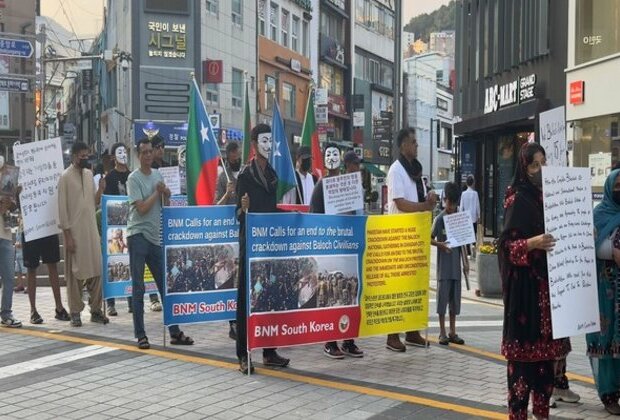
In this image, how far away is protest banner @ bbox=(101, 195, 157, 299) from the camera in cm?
896

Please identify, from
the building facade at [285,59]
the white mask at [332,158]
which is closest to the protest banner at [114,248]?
the white mask at [332,158]

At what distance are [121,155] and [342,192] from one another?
374 centimetres

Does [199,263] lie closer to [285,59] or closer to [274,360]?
[274,360]

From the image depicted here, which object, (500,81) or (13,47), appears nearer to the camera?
(13,47)

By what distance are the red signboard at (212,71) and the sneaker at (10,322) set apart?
24400mm

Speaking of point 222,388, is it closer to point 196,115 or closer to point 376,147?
point 196,115

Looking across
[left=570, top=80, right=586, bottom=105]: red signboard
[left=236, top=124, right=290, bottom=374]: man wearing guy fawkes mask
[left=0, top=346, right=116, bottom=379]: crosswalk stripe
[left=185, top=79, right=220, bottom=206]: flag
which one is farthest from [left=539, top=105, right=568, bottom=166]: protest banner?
[left=570, top=80, right=586, bottom=105]: red signboard

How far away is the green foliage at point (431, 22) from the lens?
10794cm

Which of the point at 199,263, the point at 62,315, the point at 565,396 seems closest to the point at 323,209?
the point at 199,263

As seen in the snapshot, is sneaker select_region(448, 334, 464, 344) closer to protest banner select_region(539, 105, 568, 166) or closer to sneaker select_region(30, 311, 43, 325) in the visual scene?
protest banner select_region(539, 105, 568, 166)

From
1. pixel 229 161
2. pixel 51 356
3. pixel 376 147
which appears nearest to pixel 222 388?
pixel 51 356

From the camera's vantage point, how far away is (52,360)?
22.2 ft

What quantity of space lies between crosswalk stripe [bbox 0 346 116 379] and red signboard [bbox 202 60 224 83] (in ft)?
84.2

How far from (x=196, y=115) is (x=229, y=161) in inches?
52.3
